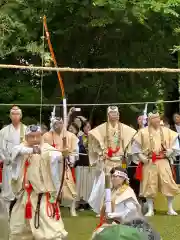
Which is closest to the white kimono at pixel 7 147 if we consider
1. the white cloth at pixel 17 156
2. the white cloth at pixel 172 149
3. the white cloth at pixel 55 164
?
the white cloth at pixel 172 149

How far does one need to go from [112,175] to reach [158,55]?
587 centimetres

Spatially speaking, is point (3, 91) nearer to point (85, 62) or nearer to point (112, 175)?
point (85, 62)

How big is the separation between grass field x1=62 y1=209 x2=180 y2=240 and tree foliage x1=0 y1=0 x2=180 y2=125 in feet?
9.01

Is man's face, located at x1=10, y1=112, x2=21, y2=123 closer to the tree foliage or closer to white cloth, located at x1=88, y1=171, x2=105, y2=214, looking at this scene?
white cloth, located at x1=88, y1=171, x2=105, y2=214

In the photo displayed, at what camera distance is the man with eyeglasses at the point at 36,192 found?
6402mm

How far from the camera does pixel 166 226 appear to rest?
788 centimetres

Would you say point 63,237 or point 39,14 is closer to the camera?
point 63,237

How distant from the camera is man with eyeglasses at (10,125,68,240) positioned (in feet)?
21.0

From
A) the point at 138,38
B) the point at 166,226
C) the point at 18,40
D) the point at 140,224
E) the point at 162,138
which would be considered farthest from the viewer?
the point at 138,38

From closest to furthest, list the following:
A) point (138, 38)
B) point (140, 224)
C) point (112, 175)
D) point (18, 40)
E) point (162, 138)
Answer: point (140, 224)
point (112, 175)
point (162, 138)
point (18, 40)
point (138, 38)

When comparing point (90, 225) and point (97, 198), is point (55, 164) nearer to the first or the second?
point (97, 198)

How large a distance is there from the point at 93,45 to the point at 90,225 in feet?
15.2

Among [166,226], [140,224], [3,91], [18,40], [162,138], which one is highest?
[18,40]

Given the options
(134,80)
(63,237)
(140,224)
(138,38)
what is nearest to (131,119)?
(134,80)
